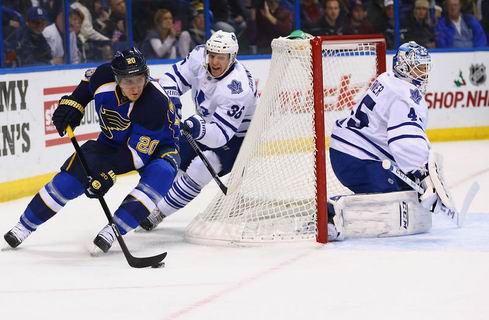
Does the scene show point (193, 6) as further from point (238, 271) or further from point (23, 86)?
point (238, 271)

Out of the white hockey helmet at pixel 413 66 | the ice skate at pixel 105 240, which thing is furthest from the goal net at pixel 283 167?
the ice skate at pixel 105 240

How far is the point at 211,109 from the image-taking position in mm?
5723

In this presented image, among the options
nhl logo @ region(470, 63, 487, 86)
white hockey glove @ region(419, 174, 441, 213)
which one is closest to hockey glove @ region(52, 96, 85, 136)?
white hockey glove @ region(419, 174, 441, 213)

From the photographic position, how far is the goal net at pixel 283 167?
5.19 meters

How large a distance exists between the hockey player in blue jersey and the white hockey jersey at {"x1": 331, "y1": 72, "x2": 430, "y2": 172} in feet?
2.83

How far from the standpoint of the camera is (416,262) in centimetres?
476

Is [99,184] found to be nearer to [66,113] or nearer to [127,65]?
[66,113]

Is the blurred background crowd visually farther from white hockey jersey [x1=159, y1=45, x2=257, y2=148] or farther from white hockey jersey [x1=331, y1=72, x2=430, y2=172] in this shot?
white hockey jersey [x1=331, y1=72, x2=430, y2=172]

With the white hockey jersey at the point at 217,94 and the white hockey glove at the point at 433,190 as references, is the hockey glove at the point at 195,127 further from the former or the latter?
the white hockey glove at the point at 433,190

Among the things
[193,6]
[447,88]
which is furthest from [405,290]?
[447,88]

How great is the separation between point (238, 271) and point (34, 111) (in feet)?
9.10

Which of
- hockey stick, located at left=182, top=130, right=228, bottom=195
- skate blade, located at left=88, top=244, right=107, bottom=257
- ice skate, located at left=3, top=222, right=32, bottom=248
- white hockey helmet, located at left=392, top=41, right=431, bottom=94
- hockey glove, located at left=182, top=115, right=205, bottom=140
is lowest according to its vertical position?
skate blade, located at left=88, top=244, right=107, bottom=257

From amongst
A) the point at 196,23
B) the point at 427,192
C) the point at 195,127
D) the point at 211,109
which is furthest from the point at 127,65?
the point at 196,23

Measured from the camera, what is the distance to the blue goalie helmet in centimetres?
484
